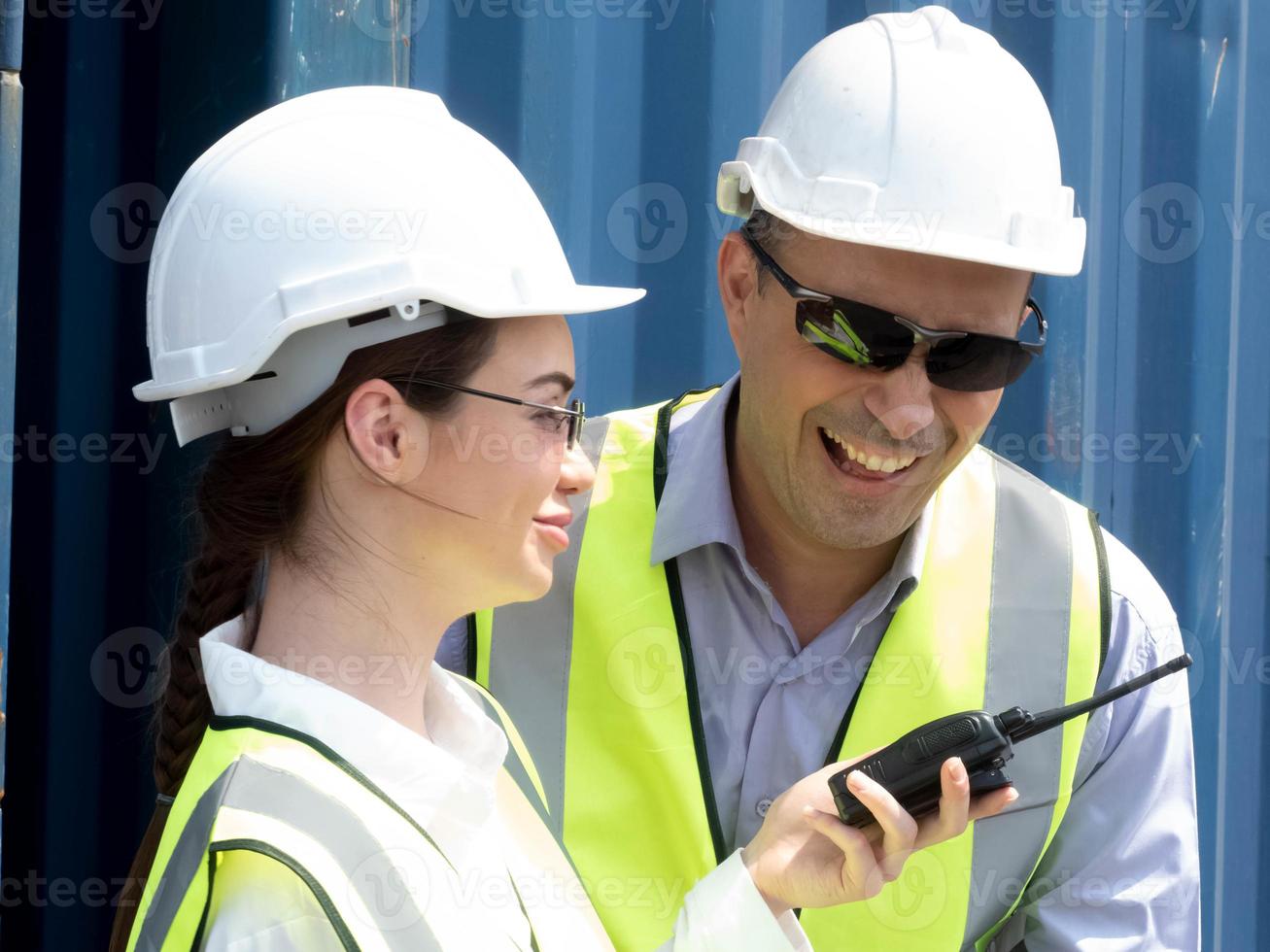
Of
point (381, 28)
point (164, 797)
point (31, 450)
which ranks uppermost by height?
point (381, 28)

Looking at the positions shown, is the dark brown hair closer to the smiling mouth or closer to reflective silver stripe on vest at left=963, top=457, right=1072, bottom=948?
the smiling mouth

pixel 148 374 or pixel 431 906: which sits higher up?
pixel 148 374

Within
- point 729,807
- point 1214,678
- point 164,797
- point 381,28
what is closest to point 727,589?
point 729,807

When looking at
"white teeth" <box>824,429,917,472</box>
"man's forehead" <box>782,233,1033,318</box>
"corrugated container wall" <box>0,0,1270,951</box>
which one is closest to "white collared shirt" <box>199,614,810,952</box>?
"corrugated container wall" <box>0,0,1270,951</box>

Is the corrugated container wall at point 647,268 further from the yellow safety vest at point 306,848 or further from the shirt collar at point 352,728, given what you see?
the yellow safety vest at point 306,848

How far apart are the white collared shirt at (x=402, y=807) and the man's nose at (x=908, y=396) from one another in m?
0.65

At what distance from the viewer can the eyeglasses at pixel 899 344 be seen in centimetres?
198

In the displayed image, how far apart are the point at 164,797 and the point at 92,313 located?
0.81 metres

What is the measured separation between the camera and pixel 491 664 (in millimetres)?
2086

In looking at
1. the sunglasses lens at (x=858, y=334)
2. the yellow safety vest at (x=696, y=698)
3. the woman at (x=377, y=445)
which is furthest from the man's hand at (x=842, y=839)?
the sunglasses lens at (x=858, y=334)

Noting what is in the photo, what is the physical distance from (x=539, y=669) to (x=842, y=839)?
59 cm

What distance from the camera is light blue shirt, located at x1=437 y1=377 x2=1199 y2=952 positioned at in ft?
6.59

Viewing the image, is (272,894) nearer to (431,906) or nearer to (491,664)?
(431,906)

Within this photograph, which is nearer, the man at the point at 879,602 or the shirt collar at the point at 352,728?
the shirt collar at the point at 352,728
